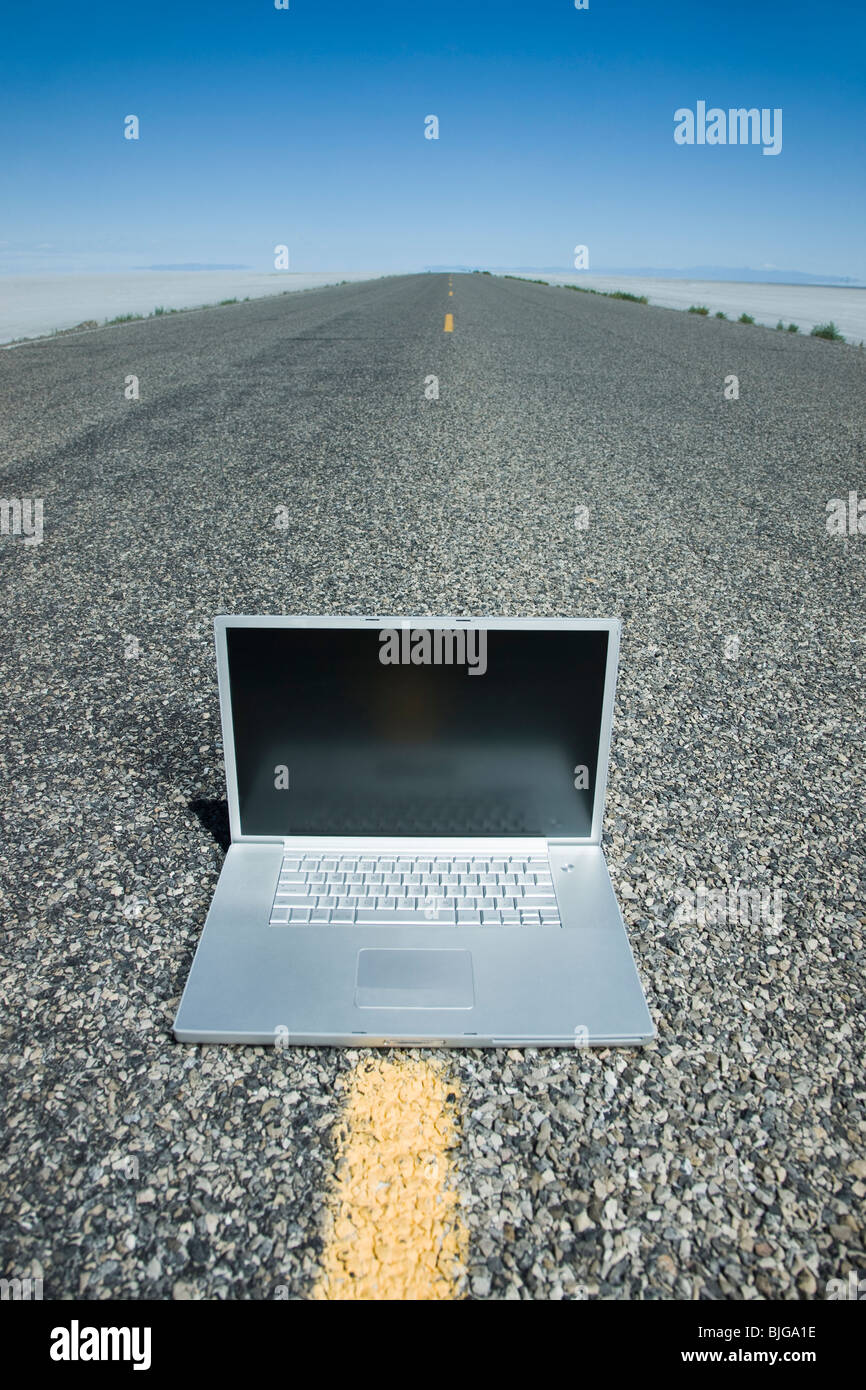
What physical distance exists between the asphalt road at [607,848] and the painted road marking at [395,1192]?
47 mm

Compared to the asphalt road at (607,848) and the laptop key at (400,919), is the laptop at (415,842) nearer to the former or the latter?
the laptop key at (400,919)

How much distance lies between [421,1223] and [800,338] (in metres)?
23.8

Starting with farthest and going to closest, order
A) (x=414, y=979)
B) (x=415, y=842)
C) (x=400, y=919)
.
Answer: (x=415, y=842) < (x=400, y=919) < (x=414, y=979)

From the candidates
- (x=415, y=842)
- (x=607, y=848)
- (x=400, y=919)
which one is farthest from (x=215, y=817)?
(x=607, y=848)

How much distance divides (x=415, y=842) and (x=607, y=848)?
0.79 m

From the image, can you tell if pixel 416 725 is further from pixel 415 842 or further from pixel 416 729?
pixel 415 842

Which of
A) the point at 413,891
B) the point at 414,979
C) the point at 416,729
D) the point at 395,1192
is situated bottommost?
the point at 395,1192

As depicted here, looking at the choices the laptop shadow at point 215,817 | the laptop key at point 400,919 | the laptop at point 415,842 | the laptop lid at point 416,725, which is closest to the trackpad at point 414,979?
the laptop at point 415,842

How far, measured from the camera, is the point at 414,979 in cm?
229

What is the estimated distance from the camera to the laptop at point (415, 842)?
223cm

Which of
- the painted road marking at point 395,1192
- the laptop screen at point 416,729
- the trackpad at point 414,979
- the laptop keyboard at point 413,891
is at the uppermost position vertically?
the laptop screen at point 416,729

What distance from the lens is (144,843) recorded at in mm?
3025

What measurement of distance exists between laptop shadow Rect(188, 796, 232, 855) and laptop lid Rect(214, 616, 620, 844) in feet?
1.11
